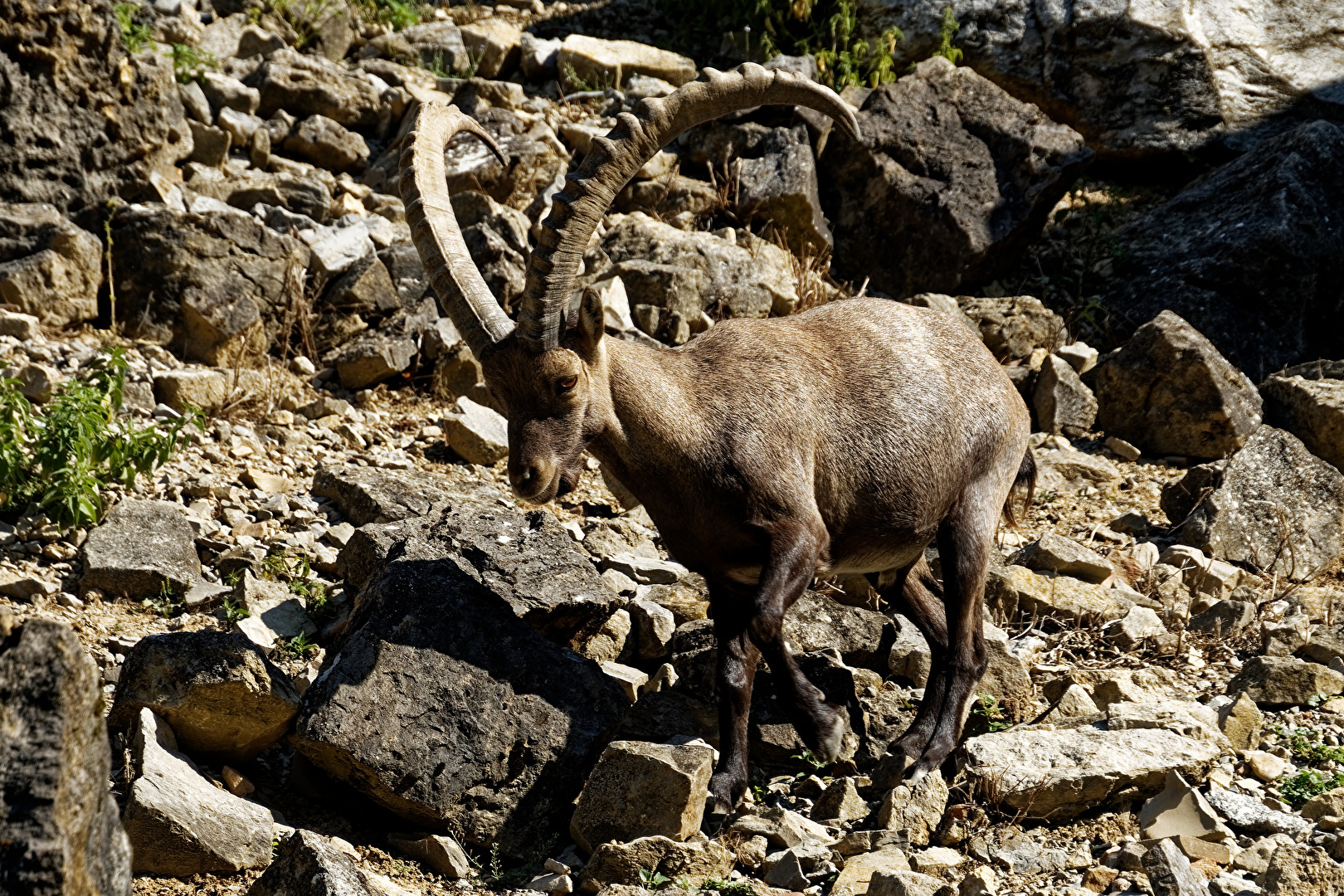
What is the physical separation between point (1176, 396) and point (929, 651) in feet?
11.9

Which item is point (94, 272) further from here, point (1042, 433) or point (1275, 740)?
point (1275, 740)

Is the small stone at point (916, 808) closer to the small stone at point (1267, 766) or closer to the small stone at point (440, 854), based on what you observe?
the small stone at point (1267, 766)

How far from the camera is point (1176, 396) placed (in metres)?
9.17

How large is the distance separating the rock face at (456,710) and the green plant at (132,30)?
6.39 m

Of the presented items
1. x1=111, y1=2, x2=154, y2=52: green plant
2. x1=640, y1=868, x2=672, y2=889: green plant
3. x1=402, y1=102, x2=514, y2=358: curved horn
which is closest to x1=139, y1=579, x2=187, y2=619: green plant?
x1=402, y1=102, x2=514, y2=358: curved horn

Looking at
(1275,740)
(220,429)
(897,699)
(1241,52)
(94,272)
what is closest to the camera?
(1275,740)

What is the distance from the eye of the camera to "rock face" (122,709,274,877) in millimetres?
4551

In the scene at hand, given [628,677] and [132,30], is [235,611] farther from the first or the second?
[132,30]

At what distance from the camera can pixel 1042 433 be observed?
9.28 metres

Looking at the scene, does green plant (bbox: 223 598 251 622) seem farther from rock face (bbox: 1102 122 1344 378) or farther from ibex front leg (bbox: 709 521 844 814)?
rock face (bbox: 1102 122 1344 378)

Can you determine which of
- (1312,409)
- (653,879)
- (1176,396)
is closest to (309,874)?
(653,879)

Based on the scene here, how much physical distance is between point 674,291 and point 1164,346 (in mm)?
3365

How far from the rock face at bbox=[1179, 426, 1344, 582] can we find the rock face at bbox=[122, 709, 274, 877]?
560 cm

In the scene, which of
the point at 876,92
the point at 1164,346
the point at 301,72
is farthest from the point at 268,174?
the point at 1164,346
